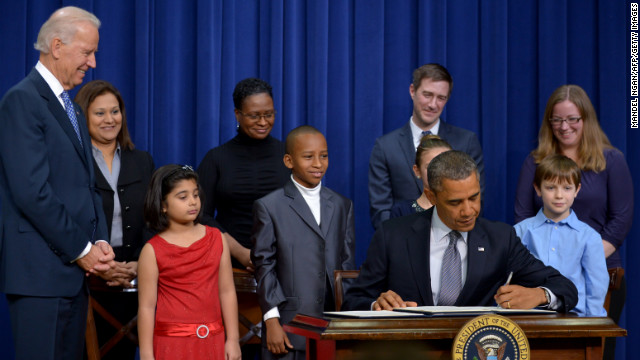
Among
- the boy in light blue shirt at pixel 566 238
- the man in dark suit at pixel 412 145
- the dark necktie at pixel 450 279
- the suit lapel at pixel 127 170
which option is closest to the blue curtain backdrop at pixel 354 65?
the man in dark suit at pixel 412 145

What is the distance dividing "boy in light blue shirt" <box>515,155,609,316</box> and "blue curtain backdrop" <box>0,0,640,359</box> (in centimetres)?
129

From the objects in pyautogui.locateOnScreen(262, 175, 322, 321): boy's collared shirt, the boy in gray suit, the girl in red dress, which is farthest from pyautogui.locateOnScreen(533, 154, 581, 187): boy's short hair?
the girl in red dress

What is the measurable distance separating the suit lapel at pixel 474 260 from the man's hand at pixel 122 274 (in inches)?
58.6

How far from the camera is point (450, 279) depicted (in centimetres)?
235

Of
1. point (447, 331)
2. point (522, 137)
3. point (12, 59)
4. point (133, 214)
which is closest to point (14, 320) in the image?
point (133, 214)

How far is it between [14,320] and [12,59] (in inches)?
99.0

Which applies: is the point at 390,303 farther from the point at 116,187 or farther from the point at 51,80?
the point at 116,187

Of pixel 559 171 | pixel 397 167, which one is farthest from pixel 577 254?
pixel 397 167

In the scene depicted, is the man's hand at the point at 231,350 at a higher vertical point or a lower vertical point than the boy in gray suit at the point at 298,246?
lower

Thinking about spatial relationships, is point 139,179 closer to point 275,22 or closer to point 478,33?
point 275,22

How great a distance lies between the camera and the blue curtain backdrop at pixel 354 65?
4.66 metres

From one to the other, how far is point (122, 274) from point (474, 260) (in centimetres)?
157

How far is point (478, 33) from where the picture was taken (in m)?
4.83

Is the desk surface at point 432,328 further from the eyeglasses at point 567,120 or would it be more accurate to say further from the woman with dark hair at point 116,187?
the eyeglasses at point 567,120
